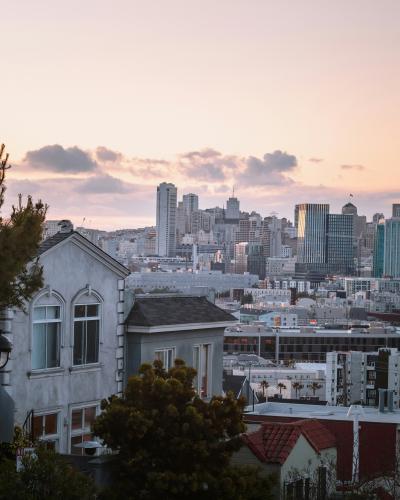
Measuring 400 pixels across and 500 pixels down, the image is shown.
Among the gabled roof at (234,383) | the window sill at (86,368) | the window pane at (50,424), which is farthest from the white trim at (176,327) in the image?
the gabled roof at (234,383)

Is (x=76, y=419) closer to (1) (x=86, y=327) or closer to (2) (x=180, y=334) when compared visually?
(1) (x=86, y=327)

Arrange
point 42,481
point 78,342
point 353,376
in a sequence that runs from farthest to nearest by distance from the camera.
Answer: point 353,376 → point 78,342 → point 42,481

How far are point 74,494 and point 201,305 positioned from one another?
31.3 feet

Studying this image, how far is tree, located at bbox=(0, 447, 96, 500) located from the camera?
1677 cm

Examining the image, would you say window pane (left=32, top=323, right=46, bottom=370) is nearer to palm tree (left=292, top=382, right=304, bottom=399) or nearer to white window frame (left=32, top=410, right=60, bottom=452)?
white window frame (left=32, top=410, right=60, bottom=452)

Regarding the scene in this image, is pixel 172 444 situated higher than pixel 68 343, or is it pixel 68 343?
pixel 68 343

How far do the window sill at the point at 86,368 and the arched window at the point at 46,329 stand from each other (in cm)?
38

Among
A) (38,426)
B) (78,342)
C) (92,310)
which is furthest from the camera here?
(92,310)

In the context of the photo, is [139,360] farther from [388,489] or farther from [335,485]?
Answer: [388,489]

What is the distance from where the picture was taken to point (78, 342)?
74.9 feet

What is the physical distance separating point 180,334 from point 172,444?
566 centimetres

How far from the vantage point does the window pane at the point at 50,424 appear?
22.0 meters

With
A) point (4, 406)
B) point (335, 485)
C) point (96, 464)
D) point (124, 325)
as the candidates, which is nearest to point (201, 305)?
point (124, 325)

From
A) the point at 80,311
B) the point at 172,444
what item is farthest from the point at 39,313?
the point at 172,444
